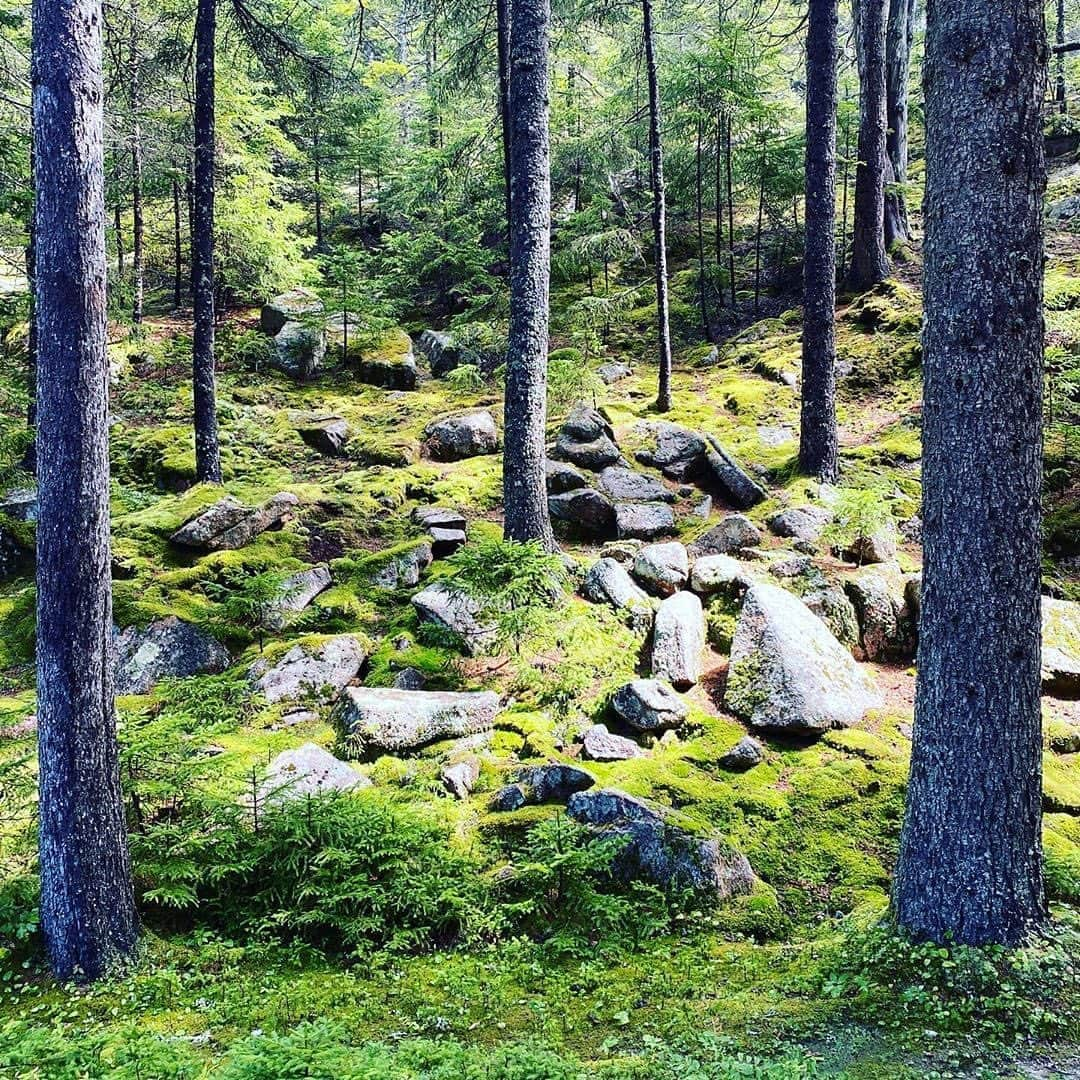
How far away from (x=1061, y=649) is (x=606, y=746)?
440cm

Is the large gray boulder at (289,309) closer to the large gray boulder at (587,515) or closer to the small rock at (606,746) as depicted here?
the large gray boulder at (587,515)

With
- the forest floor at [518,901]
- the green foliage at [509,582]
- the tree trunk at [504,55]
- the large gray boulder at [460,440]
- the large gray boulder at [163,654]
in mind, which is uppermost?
the tree trunk at [504,55]

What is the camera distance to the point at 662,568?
27.6ft

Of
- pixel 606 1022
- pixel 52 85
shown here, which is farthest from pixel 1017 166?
pixel 52 85

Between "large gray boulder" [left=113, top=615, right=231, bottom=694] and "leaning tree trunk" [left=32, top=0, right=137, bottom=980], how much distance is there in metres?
3.73

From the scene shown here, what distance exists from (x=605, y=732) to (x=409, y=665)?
221 cm

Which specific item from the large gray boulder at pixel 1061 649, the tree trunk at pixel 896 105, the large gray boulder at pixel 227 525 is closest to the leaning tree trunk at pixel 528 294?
the large gray boulder at pixel 227 525

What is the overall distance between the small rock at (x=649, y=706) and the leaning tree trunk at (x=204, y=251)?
8209 millimetres

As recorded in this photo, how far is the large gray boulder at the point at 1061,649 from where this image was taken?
6883 millimetres

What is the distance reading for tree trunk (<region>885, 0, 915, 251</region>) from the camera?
16.7 meters

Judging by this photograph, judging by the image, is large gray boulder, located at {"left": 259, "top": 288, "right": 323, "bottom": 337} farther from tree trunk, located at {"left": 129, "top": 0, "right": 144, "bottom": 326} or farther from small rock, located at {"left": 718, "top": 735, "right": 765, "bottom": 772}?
small rock, located at {"left": 718, "top": 735, "right": 765, "bottom": 772}

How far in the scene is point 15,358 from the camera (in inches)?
640

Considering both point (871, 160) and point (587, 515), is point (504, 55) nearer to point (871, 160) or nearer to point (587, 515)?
point (871, 160)

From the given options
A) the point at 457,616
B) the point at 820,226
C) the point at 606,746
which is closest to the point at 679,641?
the point at 606,746
